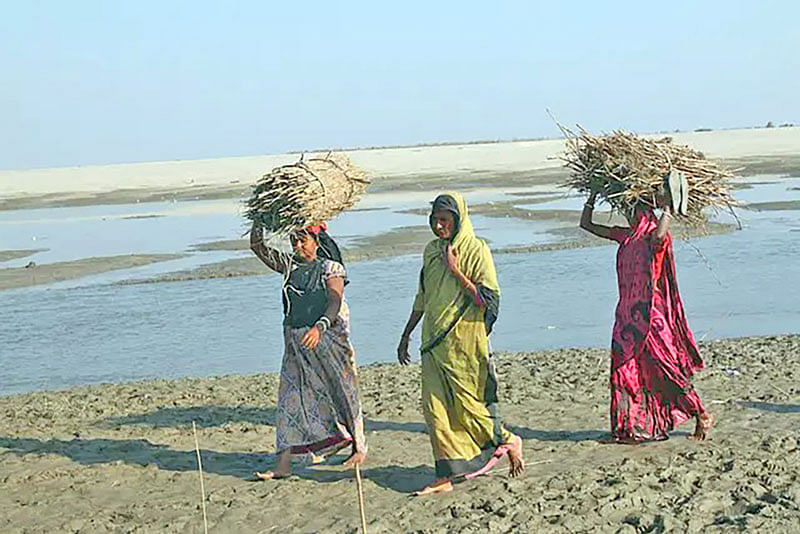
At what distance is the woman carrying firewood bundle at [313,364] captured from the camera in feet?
20.6

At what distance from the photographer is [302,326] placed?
20.6 ft

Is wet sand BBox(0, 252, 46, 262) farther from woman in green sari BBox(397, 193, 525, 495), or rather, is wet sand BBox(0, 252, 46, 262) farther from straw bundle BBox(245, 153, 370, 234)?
woman in green sari BBox(397, 193, 525, 495)

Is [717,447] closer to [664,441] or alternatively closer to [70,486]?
[664,441]

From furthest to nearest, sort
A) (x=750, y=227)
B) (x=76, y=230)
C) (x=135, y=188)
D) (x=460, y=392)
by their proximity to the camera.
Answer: (x=135, y=188) < (x=76, y=230) < (x=750, y=227) < (x=460, y=392)

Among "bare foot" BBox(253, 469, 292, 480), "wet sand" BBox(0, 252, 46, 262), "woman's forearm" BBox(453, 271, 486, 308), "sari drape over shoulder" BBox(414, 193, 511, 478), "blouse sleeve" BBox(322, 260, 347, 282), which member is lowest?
"bare foot" BBox(253, 469, 292, 480)

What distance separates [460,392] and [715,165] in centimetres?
208

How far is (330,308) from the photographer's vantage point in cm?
619

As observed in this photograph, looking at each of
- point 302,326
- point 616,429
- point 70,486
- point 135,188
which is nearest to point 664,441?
point 616,429

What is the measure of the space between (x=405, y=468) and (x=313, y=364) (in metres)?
0.80

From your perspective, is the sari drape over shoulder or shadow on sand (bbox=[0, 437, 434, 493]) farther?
shadow on sand (bbox=[0, 437, 434, 493])

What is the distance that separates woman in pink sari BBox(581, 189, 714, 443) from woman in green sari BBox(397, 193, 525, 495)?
3.25 ft

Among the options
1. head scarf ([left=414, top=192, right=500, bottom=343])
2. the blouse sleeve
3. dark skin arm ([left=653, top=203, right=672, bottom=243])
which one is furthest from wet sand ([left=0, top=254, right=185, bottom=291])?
dark skin arm ([left=653, top=203, right=672, bottom=243])

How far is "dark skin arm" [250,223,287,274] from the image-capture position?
6340 mm

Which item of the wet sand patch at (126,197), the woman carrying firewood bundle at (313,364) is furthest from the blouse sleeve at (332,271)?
the wet sand patch at (126,197)
